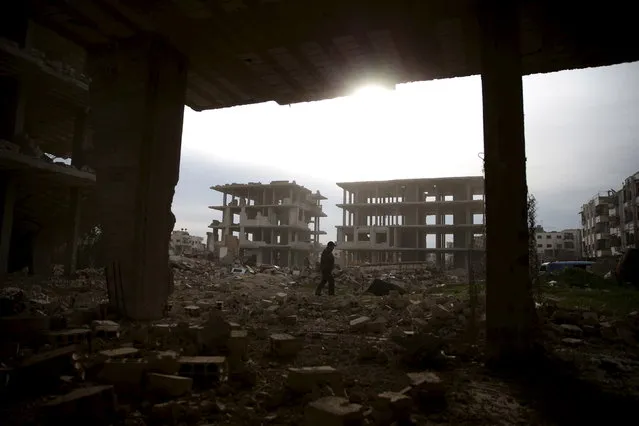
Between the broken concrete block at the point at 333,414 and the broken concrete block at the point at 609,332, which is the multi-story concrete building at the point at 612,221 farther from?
the broken concrete block at the point at 333,414

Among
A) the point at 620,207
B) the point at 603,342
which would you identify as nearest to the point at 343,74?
the point at 603,342

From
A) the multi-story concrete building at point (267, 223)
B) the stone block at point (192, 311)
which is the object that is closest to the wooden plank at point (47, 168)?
the stone block at point (192, 311)

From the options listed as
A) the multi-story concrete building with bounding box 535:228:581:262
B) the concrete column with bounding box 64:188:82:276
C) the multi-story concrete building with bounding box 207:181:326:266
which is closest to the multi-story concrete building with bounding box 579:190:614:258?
the multi-story concrete building with bounding box 535:228:581:262

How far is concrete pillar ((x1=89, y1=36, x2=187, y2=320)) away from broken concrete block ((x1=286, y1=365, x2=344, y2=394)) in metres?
2.85

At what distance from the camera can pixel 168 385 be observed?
2.55 meters

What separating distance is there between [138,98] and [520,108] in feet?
14.0

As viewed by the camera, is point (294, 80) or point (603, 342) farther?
point (294, 80)

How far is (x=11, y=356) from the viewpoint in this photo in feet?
10.5

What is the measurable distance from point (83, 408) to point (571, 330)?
488 cm

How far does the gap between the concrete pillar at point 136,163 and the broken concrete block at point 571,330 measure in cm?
484

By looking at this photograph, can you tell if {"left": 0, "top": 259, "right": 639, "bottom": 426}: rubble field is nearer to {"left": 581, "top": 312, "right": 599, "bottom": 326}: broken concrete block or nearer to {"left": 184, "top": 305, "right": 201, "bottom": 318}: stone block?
{"left": 581, "top": 312, "right": 599, "bottom": 326}: broken concrete block

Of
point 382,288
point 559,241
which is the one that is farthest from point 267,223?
point 559,241

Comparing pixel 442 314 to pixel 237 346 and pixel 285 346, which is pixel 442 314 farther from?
pixel 237 346

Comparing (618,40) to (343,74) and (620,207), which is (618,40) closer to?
(343,74)
